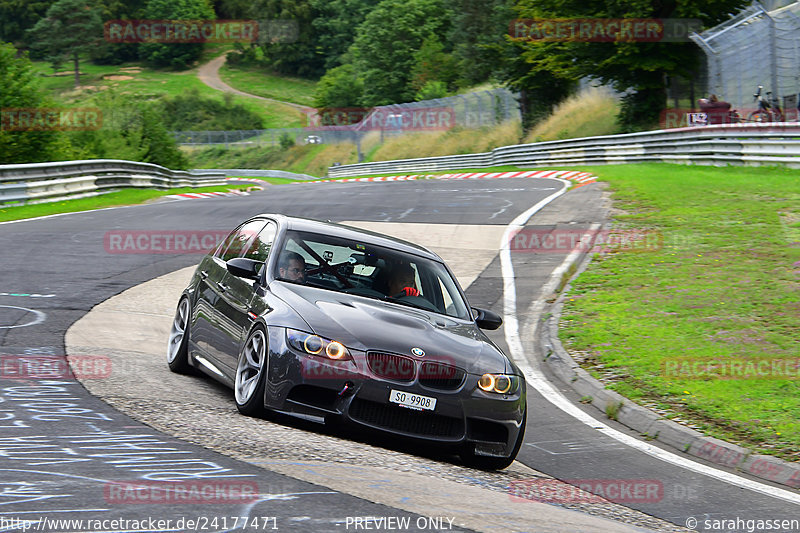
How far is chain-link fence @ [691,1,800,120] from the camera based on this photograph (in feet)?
104

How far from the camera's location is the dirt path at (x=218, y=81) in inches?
5335

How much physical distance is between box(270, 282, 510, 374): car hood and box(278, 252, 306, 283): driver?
0.18 m

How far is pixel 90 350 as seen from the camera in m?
9.09

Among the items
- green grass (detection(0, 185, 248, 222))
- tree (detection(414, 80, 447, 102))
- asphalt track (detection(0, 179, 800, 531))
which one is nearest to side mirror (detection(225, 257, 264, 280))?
asphalt track (detection(0, 179, 800, 531))

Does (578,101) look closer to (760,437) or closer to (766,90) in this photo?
(766,90)

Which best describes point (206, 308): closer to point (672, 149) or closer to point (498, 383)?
point (498, 383)

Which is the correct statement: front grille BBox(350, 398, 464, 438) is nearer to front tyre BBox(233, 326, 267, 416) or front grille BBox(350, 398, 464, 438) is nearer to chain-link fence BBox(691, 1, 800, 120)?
front tyre BBox(233, 326, 267, 416)

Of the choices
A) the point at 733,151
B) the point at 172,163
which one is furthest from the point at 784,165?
the point at 172,163

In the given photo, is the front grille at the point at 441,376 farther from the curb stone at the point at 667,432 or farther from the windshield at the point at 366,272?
the curb stone at the point at 667,432

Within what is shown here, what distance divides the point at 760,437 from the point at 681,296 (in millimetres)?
5277

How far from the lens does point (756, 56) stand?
33000 mm

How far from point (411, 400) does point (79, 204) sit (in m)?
21.6

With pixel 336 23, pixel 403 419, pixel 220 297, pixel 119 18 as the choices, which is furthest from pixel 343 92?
pixel 403 419

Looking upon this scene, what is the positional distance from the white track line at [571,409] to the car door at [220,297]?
326 centimetres
